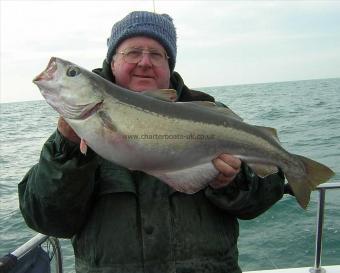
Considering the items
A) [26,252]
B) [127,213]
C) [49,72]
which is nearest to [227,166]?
[127,213]

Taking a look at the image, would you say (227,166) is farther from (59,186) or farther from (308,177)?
(59,186)

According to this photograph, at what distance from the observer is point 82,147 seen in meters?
2.86

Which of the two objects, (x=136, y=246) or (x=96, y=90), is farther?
(x=136, y=246)

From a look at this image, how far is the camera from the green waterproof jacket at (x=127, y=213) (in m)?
2.97

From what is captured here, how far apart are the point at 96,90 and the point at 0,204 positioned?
11785 mm

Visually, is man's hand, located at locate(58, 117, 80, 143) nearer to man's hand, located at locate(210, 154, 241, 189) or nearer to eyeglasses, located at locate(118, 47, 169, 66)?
eyeglasses, located at locate(118, 47, 169, 66)

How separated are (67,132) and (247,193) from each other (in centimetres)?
138

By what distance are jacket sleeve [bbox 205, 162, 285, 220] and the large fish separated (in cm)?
14

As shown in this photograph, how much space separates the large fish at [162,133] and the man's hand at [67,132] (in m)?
0.12

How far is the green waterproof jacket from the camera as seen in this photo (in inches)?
117

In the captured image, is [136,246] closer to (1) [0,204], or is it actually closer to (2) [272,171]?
(2) [272,171]

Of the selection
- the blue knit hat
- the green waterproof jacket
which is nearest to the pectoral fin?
the green waterproof jacket

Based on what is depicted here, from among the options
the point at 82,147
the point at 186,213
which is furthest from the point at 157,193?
the point at 82,147

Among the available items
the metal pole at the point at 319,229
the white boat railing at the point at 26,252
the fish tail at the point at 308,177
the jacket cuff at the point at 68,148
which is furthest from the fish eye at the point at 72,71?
the metal pole at the point at 319,229
